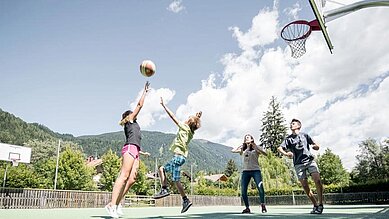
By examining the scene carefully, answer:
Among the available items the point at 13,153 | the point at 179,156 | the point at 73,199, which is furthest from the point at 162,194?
the point at 13,153

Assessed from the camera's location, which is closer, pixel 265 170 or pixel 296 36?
pixel 296 36

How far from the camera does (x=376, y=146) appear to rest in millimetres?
51375

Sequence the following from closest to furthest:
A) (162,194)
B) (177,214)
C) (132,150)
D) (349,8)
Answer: (132,150) → (162,194) → (349,8) → (177,214)

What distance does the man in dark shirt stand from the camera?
21.4 ft

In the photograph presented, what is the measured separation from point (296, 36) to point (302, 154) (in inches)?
130

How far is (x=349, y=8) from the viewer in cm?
632

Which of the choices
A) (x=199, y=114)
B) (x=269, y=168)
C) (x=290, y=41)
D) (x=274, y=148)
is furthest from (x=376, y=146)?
(x=199, y=114)

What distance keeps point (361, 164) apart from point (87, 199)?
151 ft

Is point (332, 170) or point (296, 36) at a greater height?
point (296, 36)

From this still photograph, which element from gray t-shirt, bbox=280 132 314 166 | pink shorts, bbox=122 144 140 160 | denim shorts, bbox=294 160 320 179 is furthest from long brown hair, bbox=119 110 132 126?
denim shorts, bbox=294 160 320 179

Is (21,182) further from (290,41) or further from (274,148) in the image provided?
(290,41)

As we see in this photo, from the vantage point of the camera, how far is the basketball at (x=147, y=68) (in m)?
6.11

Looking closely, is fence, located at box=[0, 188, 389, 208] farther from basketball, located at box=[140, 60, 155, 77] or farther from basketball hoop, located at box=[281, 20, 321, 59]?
basketball hoop, located at box=[281, 20, 321, 59]

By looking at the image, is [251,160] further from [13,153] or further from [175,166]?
[13,153]
